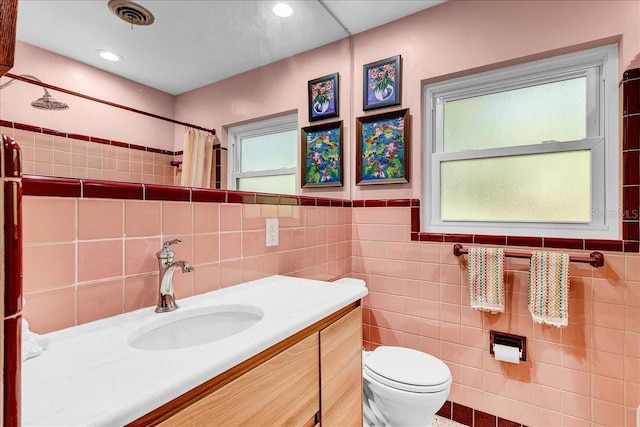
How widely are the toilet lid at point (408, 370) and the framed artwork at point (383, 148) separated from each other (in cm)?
95

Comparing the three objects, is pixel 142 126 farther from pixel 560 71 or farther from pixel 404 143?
pixel 560 71

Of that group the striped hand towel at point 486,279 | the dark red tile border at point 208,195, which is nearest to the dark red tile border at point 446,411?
the striped hand towel at point 486,279

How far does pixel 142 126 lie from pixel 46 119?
24 centimetres

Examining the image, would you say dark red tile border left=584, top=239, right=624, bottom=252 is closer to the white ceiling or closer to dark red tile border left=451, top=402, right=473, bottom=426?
dark red tile border left=451, top=402, right=473, bottom=426

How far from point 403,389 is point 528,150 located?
4.29ft

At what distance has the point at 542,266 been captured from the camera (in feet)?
4.58

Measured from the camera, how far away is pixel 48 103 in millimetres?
780

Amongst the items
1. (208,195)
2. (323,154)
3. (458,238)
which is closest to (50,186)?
(208,195)

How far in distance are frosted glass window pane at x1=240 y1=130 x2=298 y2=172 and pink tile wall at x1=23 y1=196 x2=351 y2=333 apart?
0.24m

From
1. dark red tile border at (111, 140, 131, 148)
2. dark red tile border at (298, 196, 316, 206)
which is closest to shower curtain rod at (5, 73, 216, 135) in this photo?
dark red tile border at (111, 140, 131, 148)

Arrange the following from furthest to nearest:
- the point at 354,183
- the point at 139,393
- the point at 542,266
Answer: the point at 354,183 → the point at 542,266 → the point at 139,393

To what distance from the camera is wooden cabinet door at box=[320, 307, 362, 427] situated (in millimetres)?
867

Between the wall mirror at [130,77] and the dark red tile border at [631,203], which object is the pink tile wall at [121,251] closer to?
the wall mirror at [130,77]

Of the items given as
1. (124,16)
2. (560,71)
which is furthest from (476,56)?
(124,16)
